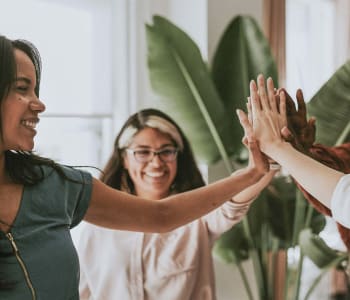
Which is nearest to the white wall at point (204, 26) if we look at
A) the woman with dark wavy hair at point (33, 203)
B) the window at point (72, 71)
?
the window at point (72, 71)

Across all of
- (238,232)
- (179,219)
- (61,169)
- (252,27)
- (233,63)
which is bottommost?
(238,232)

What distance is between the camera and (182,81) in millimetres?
2172

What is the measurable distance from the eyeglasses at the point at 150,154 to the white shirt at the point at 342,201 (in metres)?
0.73

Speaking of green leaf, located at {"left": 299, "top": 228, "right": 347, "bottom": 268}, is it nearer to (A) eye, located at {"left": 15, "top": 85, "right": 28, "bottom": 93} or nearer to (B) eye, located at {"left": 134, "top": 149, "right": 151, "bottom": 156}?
(B) eye, located at {"left": 134, "top": 149, "right": 151, "bottom": 156}

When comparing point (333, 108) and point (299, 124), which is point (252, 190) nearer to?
point (299, 124)

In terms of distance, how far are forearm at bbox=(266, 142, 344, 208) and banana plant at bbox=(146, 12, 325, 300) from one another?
0.75 meters

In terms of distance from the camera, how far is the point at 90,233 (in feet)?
5.92

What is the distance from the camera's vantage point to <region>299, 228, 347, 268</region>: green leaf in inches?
85.5

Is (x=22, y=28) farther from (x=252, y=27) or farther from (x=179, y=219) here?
(x=179, y=219)

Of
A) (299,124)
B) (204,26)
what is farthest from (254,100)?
(204,26)

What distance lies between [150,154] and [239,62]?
65 cm

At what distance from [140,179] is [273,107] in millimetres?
541

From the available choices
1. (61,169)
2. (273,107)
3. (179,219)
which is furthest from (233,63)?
(61,169)

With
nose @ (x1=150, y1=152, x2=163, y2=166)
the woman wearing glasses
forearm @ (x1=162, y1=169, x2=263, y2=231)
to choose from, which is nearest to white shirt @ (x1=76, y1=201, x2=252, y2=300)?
the woman wearing glasses
